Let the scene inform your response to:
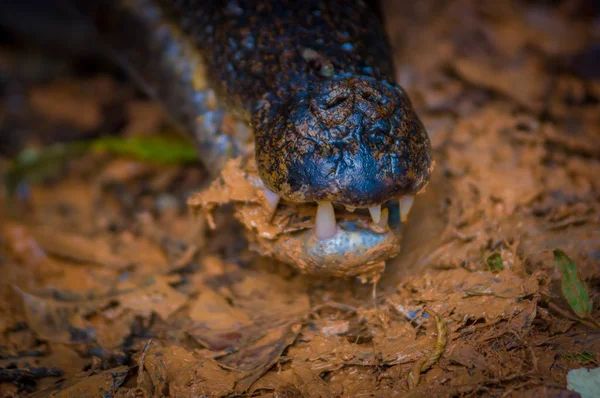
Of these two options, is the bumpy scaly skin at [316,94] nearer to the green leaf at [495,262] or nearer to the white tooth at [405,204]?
the white tooth at [405,204]

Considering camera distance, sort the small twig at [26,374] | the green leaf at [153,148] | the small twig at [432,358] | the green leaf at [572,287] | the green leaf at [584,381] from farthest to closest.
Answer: the green leaf at [153,148], the small twig at [26,374], the green leaf at [572,287], the small twig at [432,358], the green leaf at [584,381]

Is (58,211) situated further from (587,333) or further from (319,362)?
(587,333)

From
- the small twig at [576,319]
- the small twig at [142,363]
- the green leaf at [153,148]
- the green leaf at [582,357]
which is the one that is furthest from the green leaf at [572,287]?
the green leaf at [153,148]

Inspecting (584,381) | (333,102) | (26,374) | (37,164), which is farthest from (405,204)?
(37,164)

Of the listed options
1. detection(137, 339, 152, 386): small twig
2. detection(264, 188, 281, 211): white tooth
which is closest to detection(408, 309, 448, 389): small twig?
detection(264, 188, 281, 211): white tooth

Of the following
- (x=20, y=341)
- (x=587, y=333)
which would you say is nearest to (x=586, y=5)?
(x=587, y=333)

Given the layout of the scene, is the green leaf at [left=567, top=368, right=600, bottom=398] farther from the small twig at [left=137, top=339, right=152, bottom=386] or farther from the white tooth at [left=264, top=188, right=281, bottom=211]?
the small twig at [left=137, top=339, right=152, bottom=386]
